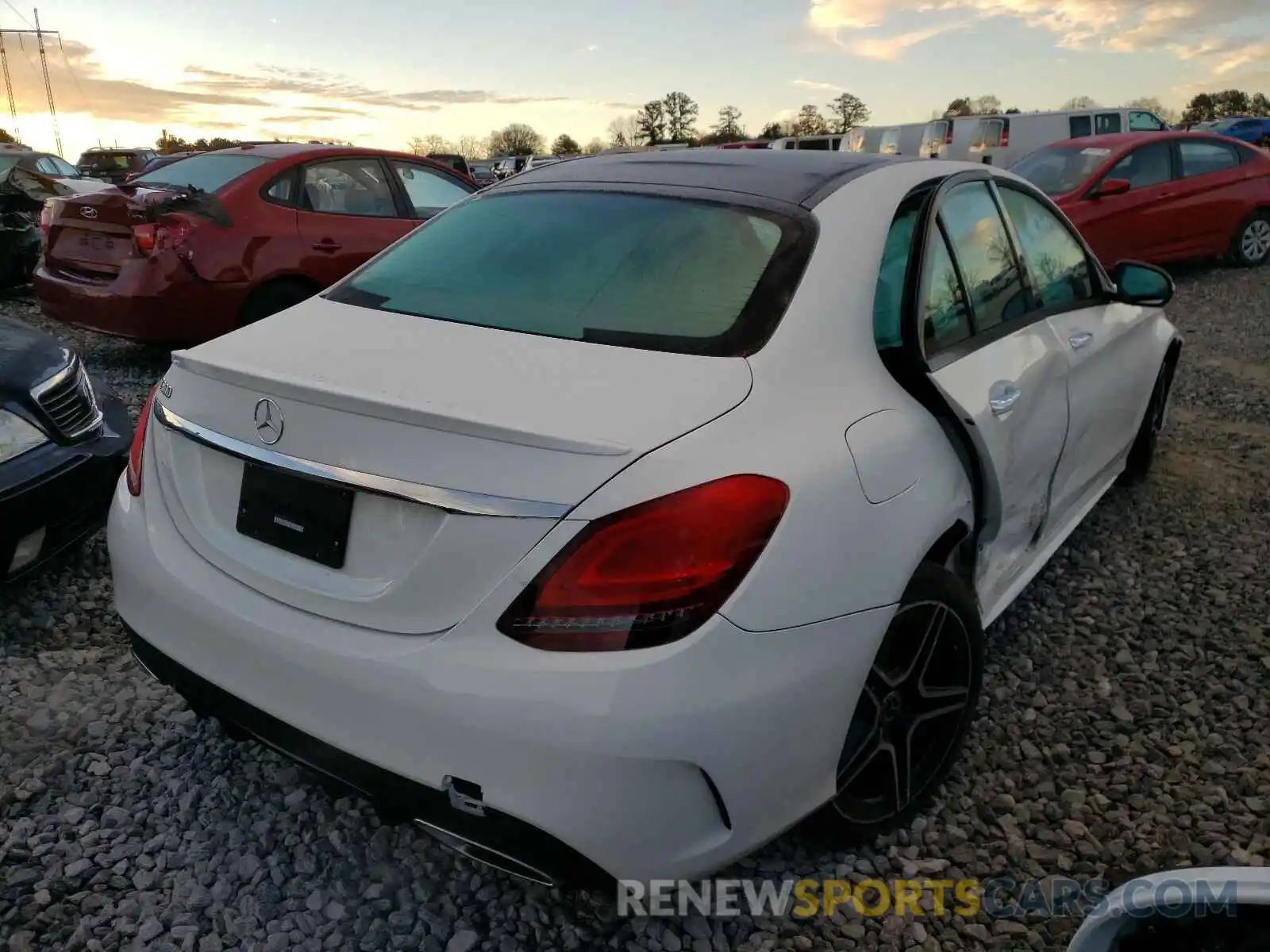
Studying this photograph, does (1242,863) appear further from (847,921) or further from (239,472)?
(239,472)

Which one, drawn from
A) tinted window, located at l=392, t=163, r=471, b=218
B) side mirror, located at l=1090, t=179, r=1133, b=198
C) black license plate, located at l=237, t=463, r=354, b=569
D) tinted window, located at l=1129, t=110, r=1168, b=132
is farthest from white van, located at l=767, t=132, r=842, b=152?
black license plate, located at l=237, t=463, r=354, b=569

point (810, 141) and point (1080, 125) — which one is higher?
point (810, 141)

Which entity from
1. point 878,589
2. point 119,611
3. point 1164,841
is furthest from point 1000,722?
point 119,611

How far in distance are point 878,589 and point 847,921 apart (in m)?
0.76

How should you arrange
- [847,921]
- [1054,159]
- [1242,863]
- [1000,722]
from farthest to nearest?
[1054,159] < [1000,722] < [1242,863] < [847,921]

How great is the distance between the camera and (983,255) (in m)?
2.76

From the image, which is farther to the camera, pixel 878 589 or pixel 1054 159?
pixel 1054 159

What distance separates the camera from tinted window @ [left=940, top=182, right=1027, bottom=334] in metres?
2.63

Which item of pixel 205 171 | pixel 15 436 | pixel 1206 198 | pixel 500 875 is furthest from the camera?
pixel 1206 198

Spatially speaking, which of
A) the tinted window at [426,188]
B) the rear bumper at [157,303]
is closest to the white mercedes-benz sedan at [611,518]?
the rear bumper at [157,303]

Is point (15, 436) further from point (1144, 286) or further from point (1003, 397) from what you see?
point (1144, 286)

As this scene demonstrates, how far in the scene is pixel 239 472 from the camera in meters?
1.88

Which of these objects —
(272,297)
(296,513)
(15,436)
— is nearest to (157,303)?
(272,297)

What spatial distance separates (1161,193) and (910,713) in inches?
372
